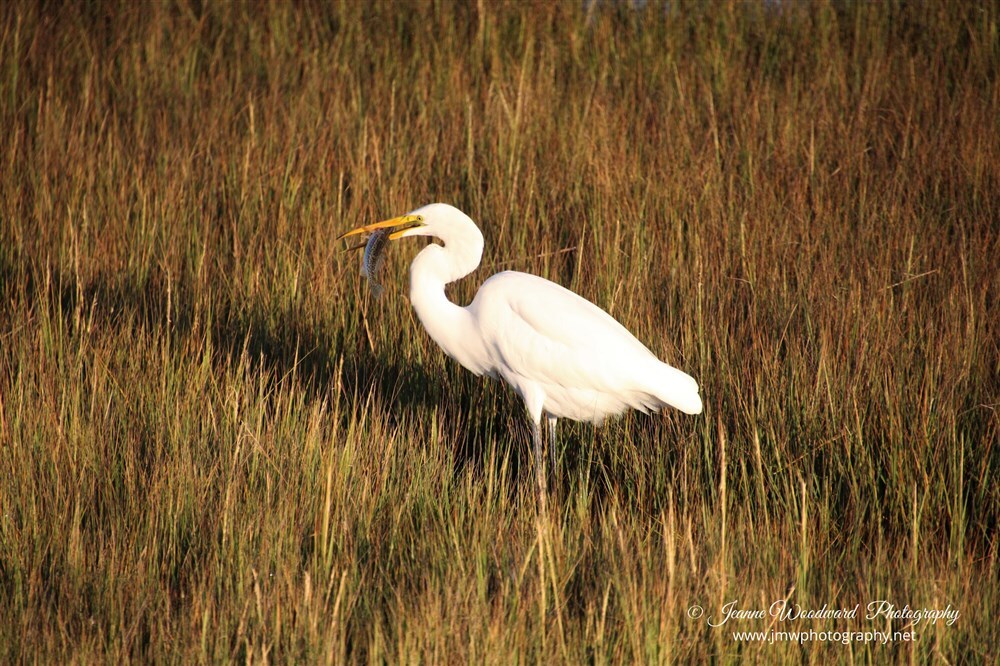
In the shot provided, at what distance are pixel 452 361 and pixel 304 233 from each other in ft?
2.62

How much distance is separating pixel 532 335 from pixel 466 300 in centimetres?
89

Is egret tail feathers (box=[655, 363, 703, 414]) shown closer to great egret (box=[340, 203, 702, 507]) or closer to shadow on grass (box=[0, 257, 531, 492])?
great egret (box=[340, 203, 702, 507])

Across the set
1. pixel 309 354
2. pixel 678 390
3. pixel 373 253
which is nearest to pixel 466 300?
pixel 309 354

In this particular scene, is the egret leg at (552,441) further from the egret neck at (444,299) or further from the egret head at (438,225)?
the egret head at (438,225)

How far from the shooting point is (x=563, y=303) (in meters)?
2.82

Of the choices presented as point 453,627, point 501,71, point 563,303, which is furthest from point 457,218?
point 501,71

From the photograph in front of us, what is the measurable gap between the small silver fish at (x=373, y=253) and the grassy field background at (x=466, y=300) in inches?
11.2

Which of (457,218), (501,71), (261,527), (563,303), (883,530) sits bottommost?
(883,530)

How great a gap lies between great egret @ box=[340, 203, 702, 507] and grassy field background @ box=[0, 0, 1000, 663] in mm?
161

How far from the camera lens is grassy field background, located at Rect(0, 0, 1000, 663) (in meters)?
2.07

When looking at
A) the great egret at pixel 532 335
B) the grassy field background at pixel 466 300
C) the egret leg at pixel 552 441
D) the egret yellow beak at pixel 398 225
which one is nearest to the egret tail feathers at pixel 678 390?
the great egret at pixel 532 335

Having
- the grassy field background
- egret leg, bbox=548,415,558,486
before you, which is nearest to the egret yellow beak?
the grassy field background

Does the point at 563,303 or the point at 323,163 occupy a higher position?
the point at 323,163

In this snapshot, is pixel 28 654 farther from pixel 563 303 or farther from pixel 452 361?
pixel 452 361
